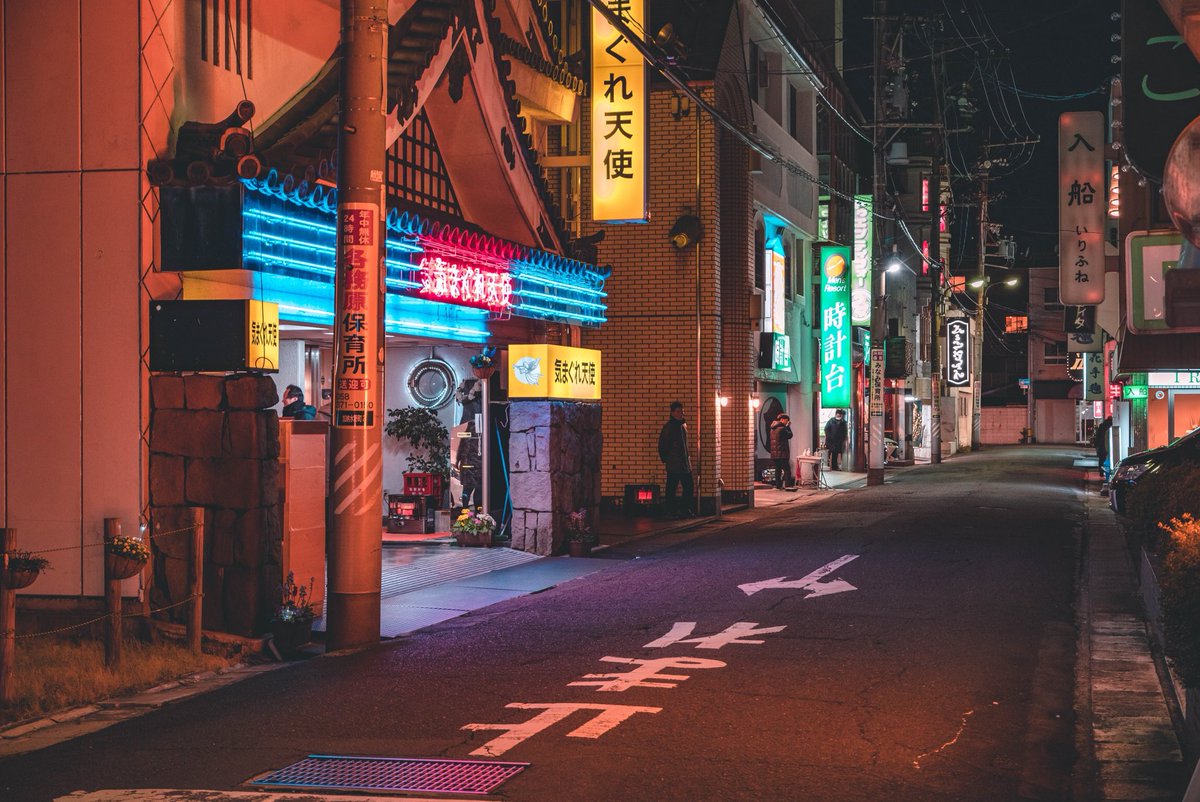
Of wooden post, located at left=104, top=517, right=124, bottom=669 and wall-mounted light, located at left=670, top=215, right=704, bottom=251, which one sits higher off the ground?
wall-mounted light, located at left=670, top=215, right=704, bottom=251

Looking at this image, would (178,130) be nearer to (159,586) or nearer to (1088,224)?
(159,586)

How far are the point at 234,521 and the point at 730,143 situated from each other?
18730 millimetres

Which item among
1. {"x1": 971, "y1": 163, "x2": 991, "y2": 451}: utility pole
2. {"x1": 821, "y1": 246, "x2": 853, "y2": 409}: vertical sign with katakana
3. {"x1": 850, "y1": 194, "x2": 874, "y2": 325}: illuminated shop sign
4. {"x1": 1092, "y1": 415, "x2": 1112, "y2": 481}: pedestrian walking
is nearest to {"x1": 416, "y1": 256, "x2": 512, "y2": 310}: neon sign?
{"x1": 821, "y1": 246, "x2": 853, "y2": 409}: vertical sign with katakana

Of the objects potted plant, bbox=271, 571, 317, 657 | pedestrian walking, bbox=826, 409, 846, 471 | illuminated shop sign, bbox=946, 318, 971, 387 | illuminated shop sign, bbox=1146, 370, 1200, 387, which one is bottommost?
potted plant, bbox=271, 571, 317, 657

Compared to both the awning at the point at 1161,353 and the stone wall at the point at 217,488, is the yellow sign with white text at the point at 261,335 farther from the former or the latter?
the awning at the point at 1161,353

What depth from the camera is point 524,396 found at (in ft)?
56.1

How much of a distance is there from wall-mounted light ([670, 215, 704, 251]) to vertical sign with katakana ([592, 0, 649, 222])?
4.27m

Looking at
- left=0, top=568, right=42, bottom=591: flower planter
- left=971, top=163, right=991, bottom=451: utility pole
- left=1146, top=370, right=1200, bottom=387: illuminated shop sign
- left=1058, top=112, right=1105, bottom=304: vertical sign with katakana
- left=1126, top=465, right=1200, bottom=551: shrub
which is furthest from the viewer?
left=971, top=163, right=991, bottom=451: utility pole

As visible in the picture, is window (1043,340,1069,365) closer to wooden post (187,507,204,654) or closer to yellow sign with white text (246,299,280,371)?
yellow sign with white text (246,299,280,371)

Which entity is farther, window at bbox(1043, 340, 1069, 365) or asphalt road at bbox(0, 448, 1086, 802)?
window at bbox(1043, 340, 1069, 365)

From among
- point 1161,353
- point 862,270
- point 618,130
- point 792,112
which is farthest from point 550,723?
point 862,270

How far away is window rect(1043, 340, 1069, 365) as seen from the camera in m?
80.4

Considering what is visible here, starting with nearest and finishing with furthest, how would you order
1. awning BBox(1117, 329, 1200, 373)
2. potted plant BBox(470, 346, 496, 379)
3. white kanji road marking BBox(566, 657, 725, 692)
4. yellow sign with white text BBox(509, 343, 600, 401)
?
white kanji road marking BBox(566, 657, 725, 692)
awning BBox(1117, 329, 1200, 373)
yellow sign with white text BBox(509, 343, 600, 401)
potted plant BBox(470, 346, 496, 379)

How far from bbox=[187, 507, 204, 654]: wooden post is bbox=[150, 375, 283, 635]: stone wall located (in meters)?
0.32
